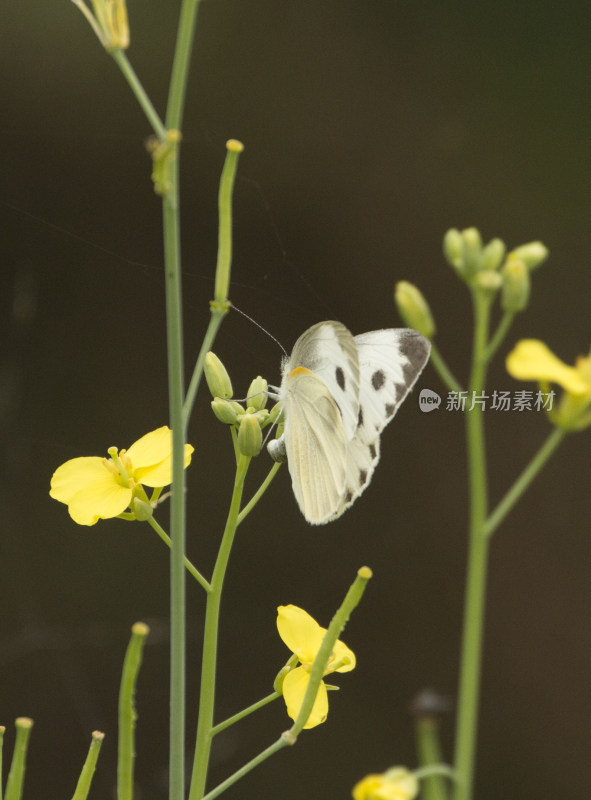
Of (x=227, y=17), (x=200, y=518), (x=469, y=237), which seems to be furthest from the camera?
(x=200, y=518)

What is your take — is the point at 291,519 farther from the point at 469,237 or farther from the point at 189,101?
the point at 469,237

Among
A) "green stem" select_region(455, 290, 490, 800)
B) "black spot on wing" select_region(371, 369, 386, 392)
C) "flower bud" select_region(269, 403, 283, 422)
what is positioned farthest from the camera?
"black spot on wing" select_region(371, 369, 386, 392)

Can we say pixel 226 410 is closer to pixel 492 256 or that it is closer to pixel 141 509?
pixel 141 509

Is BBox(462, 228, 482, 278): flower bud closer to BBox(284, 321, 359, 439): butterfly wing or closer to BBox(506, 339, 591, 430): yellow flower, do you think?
BBox(506, 339, 591, 430): yellow flower

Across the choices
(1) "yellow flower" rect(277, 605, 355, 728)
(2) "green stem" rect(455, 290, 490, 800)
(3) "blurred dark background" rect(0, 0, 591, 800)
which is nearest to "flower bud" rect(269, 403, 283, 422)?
(1) "yellow flower" rect(277, 605, 355, 728)

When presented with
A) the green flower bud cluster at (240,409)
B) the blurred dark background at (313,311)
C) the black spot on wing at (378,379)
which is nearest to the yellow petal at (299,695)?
the green flower bud cluster at (240,409)

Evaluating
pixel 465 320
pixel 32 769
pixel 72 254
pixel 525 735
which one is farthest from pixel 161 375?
pixel 525 735

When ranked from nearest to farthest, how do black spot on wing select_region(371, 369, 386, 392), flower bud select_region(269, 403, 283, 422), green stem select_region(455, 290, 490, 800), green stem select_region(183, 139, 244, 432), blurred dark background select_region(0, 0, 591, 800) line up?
1. green stem select_region(455, 290, 490, 800)
2. green stem select_region(183, 139, 244, 432)
3. flower bud select_region(269, 403, 283, 422)
4. black spot on wing select_region(371, 369, 386, 392)
5. blurred dark background select_region(0, 0, 591, 800)
